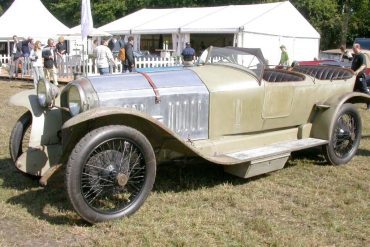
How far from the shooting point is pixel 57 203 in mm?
4016

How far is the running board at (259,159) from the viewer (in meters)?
4.38

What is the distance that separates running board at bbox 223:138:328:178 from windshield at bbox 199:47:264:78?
794 mm

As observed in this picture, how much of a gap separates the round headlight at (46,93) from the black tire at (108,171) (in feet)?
2.80

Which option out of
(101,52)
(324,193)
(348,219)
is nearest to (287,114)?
(324,193)

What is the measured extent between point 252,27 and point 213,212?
17.6m

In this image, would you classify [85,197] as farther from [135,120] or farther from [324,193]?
[324,193]

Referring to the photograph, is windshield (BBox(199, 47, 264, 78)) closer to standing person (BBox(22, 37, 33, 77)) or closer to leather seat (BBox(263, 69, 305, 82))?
leather seat (BBox(263, 69, 305, 82))

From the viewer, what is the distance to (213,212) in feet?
12.7

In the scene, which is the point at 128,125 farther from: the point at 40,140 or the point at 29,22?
A: the point at 29,22

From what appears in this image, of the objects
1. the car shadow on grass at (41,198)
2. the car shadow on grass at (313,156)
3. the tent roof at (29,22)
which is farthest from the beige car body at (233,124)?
the tent roof at (29,22)

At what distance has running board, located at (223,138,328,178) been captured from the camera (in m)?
4.38

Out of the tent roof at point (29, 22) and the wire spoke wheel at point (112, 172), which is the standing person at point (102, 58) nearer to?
the wire spoke wheel at point (112, 172)

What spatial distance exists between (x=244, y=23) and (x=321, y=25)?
58.9ft

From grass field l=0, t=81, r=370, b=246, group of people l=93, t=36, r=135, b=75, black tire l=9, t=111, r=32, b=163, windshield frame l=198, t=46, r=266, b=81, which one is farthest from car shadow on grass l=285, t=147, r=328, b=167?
group of people l=93, t=36, r=135, b=75
